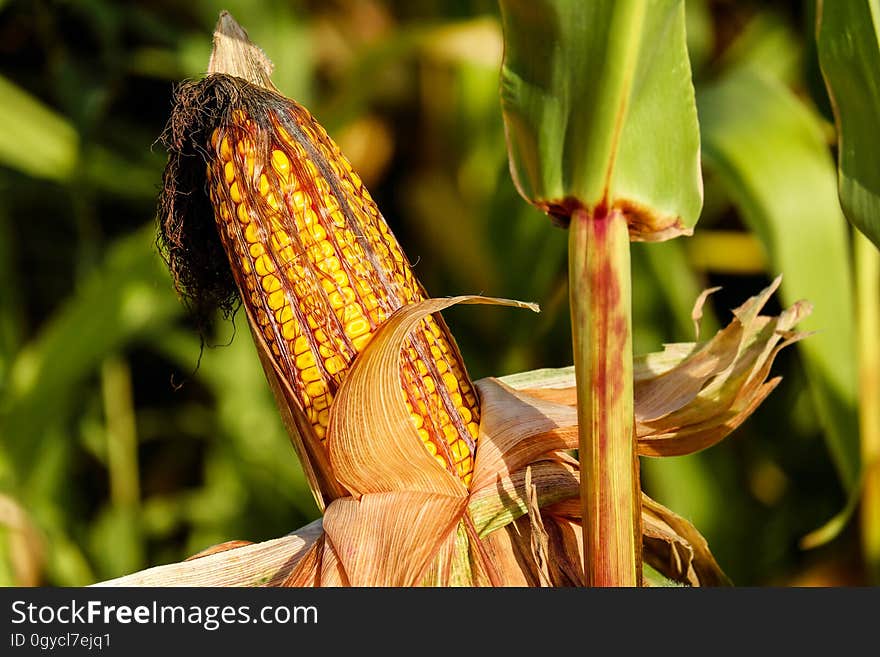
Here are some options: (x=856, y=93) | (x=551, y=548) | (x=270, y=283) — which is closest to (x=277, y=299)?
(x=270, y=283)

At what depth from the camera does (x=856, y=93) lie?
1.85 ft

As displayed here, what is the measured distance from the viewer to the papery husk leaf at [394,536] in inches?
20.7

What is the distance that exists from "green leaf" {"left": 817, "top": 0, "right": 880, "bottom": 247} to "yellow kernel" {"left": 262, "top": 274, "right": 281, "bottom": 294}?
330 millimetres

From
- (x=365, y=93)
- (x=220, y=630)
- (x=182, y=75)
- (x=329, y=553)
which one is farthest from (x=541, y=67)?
(x=182, y=75)

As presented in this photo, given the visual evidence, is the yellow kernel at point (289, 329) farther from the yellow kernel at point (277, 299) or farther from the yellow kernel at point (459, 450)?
the yellow kernel at point (459, 450)

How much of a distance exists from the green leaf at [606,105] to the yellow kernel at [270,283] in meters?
0.17

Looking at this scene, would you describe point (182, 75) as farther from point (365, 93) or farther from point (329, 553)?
point (329, 553)

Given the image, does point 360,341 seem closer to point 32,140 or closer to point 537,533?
Answer: point 537,533

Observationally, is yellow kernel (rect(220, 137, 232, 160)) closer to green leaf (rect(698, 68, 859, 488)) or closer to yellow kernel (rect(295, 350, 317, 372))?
yellow kernel (rect(295, 350, 317, 372))

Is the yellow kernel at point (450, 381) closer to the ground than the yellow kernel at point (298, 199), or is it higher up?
closer to the ground

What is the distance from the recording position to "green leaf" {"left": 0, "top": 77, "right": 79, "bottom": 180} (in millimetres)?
1468

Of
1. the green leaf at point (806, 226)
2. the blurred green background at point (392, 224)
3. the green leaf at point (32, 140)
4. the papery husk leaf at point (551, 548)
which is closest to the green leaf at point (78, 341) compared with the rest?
the blurred green background at point (392, 224)

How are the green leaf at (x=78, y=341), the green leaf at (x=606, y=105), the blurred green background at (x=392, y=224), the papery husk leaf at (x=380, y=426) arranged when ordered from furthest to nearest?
the green leaf at (x=78, y=341) < the blurred green background at (x=392, y=224) < the papery husk leaf at (x=380, y=426) < the green leaf at (x=606, y=105)

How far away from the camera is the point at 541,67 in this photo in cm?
45
